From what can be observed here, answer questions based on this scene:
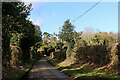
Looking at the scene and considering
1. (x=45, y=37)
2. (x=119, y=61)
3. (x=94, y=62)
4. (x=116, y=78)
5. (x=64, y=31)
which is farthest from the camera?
(x=45, y=37)

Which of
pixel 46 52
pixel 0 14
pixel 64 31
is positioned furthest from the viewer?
pixel 46 52

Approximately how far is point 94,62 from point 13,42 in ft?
61.3

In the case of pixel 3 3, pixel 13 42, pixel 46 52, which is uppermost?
pixel 3 3

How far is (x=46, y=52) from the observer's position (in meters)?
81.0

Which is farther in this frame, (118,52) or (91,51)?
(91,51)

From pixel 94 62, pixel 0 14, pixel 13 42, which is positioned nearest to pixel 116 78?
pixel 94 62

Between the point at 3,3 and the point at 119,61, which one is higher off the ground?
the point at 3,3

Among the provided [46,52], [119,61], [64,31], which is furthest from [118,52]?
[46,52]

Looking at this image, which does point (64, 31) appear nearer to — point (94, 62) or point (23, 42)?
point (23, 42)

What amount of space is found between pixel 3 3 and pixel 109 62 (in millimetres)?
11584

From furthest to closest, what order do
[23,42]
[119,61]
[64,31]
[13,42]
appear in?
1. [64,31]
2. [23,42]
3. [13,42]
4. [119,61]

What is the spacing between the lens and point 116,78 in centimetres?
1088

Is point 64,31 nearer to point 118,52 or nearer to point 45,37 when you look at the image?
point 118,52

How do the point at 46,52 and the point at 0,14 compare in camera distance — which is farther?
the point at 46,52
